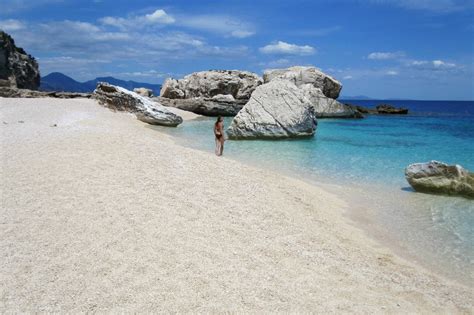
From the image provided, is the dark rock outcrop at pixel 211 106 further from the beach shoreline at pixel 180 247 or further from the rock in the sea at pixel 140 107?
the beach shoreline at pixel 180 247

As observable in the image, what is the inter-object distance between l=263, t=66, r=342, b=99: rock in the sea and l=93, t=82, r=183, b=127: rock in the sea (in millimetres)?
21450

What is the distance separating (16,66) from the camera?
70.6 metres

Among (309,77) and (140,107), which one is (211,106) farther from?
(140,107)

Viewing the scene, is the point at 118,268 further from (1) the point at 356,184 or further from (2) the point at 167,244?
(1) the point at 356,184

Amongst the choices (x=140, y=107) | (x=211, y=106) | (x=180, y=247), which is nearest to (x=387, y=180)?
(x=180, y=247)

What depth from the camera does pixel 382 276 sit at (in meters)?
6.88

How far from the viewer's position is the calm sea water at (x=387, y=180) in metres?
8.70

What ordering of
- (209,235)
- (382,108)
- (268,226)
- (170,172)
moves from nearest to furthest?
(209,235) < (268,226) < (170,172) < (382,108)

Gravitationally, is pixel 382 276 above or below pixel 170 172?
below

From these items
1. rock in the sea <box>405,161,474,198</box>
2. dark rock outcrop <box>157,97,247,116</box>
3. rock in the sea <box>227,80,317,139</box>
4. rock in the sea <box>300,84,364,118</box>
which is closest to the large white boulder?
dark rock outcrop <box>157,97,247,116</box>

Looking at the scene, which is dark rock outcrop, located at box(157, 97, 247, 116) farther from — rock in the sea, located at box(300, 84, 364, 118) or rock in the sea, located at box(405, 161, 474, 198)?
rock in the sea, located at box(405, 161, 474, 198)

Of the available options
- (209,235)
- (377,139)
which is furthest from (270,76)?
(209,235)

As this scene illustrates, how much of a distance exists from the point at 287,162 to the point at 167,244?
11486 mm

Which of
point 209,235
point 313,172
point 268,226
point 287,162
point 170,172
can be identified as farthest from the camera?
point 287,162
